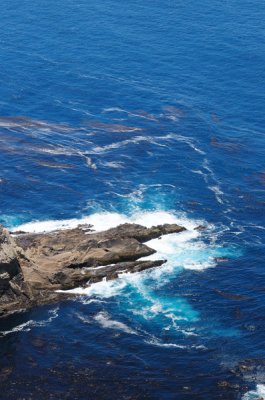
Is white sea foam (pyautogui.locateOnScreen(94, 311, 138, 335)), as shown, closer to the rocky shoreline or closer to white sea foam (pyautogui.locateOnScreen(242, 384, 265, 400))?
the rocky shoreline

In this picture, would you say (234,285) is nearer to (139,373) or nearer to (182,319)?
(182,319)

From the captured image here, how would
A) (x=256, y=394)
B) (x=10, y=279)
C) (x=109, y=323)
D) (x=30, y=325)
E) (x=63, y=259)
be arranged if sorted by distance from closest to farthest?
(x=256, y=394) < (x=30, y=325) < (x=109, y=323) < (x=10, y=279) < (x=63, y=259)

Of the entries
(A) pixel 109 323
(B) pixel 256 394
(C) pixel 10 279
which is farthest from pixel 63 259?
(B) pixel 256 394

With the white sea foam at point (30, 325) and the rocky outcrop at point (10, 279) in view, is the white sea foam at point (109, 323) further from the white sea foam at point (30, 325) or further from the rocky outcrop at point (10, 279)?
the rocky outcrop at point (10, 279)

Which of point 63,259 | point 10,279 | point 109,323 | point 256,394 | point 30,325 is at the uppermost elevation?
point 10,279

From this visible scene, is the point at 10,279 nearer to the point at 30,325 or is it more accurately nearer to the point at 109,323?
the point at 30,325

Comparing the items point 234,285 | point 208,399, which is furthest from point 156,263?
point 208,399

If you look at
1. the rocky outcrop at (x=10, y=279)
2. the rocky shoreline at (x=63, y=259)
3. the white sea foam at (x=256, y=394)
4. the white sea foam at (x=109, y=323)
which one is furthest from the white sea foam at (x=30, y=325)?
the white sea foam at (x=256, y=394)
